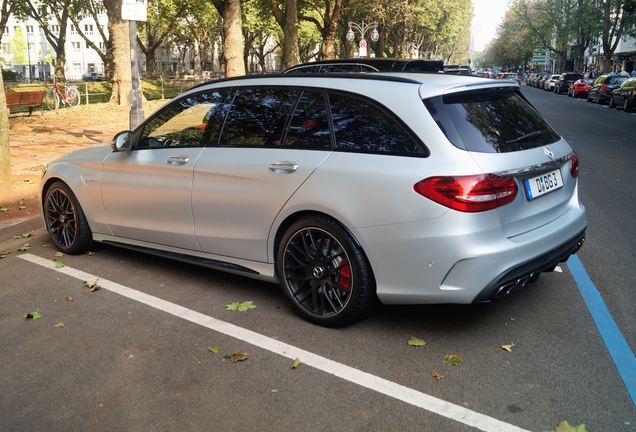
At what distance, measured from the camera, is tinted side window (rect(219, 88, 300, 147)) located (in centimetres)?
470

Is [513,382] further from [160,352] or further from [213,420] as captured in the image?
[160,352]

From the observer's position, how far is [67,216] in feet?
20.9

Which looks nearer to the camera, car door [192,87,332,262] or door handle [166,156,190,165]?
car door [192,87,332,262]

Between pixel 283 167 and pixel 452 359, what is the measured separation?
170 centimetres

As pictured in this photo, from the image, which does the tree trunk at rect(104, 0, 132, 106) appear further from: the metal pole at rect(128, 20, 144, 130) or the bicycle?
the metal pole at rect(128, 20, 144, 130)

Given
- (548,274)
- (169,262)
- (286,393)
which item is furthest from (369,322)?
(169,262)

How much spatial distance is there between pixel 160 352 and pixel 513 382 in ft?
7.03

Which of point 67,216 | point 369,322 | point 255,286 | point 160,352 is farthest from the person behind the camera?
point 67,216

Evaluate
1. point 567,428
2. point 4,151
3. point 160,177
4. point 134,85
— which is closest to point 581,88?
point 134,85

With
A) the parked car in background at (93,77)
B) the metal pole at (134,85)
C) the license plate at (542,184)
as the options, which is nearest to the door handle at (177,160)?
the license plate at (542,184)

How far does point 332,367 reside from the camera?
3842mm

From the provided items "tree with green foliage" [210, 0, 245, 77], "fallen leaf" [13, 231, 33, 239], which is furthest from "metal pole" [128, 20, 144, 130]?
"tree with green foliage" [210, 0, 245, 77]

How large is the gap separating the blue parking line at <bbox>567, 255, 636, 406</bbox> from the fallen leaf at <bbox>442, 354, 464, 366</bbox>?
2.93 ft

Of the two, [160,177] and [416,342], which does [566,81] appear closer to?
[160,177]
